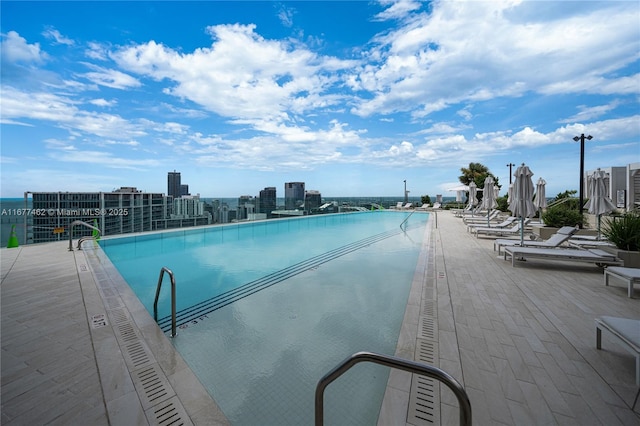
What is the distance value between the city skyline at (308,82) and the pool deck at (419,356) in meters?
6.31

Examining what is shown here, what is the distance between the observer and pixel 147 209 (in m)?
8.86

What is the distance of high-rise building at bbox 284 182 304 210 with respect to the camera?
48.2 ft

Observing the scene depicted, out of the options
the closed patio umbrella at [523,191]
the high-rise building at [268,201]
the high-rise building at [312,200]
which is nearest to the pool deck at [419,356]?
the closed patio umbrella at [523,191]

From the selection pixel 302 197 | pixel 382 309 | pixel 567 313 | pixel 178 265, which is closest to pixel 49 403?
pixel 382 309

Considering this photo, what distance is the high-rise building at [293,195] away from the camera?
14.7 meters

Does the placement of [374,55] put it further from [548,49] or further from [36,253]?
[36,253]

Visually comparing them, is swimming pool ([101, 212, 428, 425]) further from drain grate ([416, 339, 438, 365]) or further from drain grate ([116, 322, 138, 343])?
drain grate ([116, 322, 138, 343])

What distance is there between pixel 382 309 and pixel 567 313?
1.95 meters

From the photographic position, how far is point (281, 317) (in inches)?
120

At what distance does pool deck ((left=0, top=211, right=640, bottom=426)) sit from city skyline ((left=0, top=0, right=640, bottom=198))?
6.31 m

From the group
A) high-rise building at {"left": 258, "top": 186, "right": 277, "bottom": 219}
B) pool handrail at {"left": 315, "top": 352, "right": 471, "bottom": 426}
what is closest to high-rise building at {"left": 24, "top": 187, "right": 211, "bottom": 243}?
high-rise building at {"left": 258, "top": 186, "right": 277, "bottom": 219}

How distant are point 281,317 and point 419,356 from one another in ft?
5.08

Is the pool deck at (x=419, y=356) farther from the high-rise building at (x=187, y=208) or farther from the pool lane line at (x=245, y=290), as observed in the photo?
the high-rise building at (x=187, y=208)

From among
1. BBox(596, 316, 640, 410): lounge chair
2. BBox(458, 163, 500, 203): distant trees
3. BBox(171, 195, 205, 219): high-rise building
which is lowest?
BBox(596, 316, 640, 410): lounge chair
